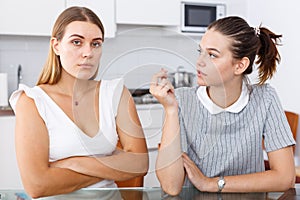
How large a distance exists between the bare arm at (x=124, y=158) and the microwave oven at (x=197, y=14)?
2.46 m

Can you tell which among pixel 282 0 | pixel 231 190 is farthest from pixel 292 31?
pixel 231 190

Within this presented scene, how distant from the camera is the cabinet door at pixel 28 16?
10.4 ft

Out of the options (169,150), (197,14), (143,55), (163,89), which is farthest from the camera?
(197,14)

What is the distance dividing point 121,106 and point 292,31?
2.45 m

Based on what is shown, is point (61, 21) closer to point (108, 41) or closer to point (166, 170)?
point (108, 41)

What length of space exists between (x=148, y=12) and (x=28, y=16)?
35.5 inches

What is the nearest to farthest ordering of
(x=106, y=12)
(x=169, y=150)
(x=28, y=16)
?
(x=169, y=150) < (x=28, y=16) < (x=106, y=12)

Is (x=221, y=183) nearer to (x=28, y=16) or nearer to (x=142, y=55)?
(x=142, y=55)

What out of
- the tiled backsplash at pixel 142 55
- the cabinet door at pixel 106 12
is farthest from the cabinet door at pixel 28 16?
the tiled backsplash at pixel 142 55

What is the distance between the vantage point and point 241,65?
1.60m

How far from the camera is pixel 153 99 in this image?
1.34 metres

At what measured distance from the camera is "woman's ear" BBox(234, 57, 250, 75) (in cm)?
159

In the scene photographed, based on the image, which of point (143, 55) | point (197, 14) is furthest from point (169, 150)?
point (197, 14)

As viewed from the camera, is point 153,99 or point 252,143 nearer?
point 153,99
